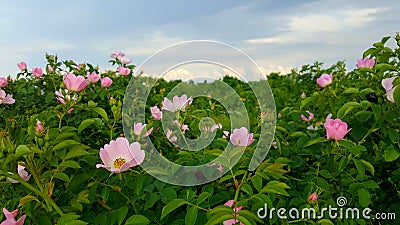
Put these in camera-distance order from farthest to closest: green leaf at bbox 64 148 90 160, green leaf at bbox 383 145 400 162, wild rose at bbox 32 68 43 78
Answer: wild rose at bbox 32 68 43 78 → green leaf at bbox 383 145 400 162 → green leaf at bbox 64 148 90 160

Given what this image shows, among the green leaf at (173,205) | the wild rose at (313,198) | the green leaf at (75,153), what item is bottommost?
the wild rose at (313,198)

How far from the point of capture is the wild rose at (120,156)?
1.42m

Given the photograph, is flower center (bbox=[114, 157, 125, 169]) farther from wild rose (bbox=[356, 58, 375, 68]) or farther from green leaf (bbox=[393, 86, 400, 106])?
wild rose (bbox=[356, 58, 375, 68])

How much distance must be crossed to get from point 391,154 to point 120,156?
0.92 m

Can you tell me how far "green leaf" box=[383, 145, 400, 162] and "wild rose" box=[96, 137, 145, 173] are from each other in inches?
33.8

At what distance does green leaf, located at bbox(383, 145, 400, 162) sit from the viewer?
1.80 m

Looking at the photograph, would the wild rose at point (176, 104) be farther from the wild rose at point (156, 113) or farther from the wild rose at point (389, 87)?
the wild rose at point (389, 87)

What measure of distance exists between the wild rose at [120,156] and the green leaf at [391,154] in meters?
0.86

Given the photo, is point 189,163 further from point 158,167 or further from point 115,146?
point 115,146

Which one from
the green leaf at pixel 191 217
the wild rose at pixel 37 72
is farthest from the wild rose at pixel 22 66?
the green leaf at pixel 191 217

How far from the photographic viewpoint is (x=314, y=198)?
1511 millimetres

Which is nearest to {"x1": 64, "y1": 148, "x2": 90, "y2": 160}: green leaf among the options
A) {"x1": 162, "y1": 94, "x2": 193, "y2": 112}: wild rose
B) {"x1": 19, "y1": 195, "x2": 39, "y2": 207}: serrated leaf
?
{"x1": 19, "y1": 195, "x2": 39, "y2": 207}: serrated leaf

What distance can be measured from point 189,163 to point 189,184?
0.06m

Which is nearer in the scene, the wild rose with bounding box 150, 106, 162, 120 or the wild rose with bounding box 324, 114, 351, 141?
the wild rose with bounding box 324, 114, 351, 141
